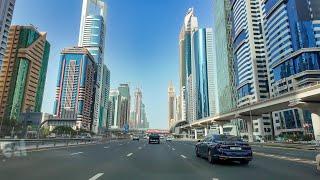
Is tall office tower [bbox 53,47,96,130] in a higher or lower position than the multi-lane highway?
higher

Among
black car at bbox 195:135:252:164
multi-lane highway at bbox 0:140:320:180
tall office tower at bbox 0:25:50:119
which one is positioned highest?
tall office tower at bbox 0:25:50:119

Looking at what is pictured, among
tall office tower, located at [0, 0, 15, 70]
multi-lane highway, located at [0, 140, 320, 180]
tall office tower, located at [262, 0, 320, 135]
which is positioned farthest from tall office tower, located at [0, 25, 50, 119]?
multi-lane highway, located at [0, 140, 320, 180]

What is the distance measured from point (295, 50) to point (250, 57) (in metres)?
41.9

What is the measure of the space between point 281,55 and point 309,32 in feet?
52.2

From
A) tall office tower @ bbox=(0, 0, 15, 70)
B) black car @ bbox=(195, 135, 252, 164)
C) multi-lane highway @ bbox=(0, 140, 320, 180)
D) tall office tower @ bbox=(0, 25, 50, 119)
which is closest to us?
multi-lane highway @ bbox=(0, 140, 320, 180)

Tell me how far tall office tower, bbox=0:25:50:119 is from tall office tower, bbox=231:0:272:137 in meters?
112

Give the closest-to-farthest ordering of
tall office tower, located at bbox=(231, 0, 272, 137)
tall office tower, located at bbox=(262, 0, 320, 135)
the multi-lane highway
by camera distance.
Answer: the multi-lane highway, tall office tower, located at bbox=(262, 0, 320, 135), tall office tower, located at bbox=(231, 0, 272, 137)

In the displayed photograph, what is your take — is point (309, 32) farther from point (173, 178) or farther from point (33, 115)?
point (173, 178)

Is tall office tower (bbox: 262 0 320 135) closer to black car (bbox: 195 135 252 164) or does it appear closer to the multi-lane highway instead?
black car (bbox: 195 135 252 164)

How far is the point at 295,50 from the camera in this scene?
121938 mm

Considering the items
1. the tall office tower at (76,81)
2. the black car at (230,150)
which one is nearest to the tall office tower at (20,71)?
the tall office tower at (76,81)

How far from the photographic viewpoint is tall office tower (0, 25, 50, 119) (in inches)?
5552

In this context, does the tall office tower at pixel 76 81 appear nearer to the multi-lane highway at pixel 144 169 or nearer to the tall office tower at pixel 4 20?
the tall office tower at pixel 4 20

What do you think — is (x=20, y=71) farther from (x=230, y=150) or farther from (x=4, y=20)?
(x=230, y=150)
